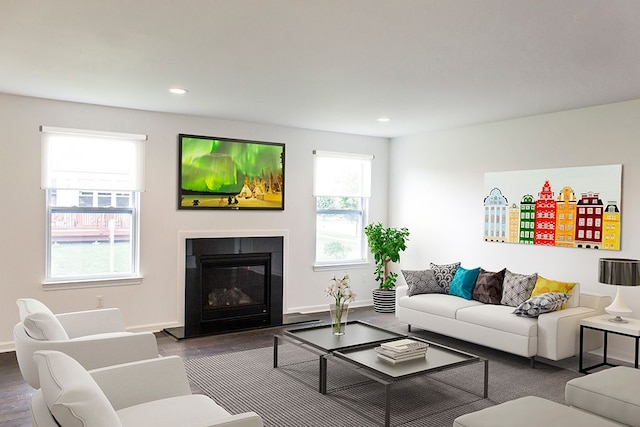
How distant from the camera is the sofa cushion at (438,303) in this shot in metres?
5.27

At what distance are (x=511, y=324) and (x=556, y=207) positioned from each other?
154cm

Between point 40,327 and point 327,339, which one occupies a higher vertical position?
point 40,327

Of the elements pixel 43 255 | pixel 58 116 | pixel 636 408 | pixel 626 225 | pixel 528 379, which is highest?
pixel 58 116

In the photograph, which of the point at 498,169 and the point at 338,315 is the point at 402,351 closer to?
the point at 338,315

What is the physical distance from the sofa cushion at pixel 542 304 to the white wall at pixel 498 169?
2.24 feet

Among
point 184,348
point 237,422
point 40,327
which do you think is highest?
point 40,327

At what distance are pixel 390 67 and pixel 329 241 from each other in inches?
145

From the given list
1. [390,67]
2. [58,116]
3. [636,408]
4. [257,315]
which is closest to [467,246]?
[257,315]

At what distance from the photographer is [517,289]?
5.15 meters

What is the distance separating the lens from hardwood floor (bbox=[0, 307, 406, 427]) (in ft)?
11.5

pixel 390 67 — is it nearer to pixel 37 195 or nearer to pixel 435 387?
pixel 435 387

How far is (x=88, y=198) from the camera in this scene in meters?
5.42

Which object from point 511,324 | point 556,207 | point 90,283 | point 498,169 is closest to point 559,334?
point 511,324

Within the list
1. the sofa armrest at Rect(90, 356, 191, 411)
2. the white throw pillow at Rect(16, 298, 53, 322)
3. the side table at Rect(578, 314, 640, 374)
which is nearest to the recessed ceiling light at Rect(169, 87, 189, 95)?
the white throw pillow at Rect(16, 298, 53, 322)
